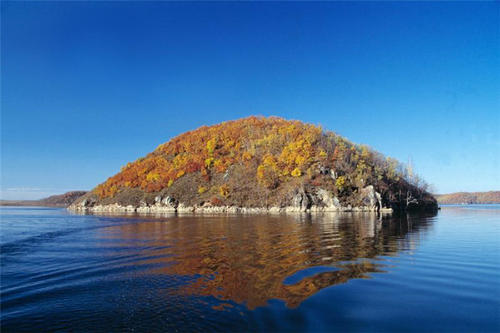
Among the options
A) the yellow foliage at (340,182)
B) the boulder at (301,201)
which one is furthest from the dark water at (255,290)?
the yellow foliage at (340,182)

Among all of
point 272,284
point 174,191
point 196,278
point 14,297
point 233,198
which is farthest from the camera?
point 174,191

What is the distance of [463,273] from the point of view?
37.5 feet

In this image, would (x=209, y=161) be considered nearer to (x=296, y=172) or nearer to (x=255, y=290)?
(x=296, y=172)

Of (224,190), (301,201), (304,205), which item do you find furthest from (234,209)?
(304,205)

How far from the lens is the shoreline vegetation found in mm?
87938

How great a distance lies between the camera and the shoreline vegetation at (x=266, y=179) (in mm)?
87938

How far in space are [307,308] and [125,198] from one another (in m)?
122

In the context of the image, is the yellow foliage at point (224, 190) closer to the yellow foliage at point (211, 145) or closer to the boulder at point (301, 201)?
the boulder at point (301, 201)

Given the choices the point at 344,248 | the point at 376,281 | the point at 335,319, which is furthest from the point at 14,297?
the point at 344,248

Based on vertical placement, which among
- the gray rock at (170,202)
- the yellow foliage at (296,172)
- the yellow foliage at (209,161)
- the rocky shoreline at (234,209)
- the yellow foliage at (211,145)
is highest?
the yellow foliage at (211,145)

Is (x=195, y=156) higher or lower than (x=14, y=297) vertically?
higher

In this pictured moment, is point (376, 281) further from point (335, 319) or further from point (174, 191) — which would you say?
point (174, 191)

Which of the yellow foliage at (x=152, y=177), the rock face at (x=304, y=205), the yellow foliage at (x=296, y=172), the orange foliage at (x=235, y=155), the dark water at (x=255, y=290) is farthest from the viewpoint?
the yellow foliage at (x=152, y=177)

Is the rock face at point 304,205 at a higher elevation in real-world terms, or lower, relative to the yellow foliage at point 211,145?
lower
